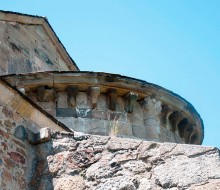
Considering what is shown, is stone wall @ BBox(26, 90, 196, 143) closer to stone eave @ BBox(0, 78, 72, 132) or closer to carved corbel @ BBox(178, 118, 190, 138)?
carved corbel @ BBox(178, 118, 190, 138)

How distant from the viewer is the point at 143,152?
4219 millimetres

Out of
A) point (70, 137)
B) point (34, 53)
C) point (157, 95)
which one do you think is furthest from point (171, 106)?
point (70, 137)

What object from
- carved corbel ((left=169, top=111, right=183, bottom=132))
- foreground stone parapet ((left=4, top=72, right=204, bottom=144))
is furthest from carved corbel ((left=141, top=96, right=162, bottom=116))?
carved corbel ((left=169, top=111, right=183, bottom=132))

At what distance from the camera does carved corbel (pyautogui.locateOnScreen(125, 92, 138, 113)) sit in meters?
8.92

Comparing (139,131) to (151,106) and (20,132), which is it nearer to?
(151,106)

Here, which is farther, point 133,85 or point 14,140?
point 133,85

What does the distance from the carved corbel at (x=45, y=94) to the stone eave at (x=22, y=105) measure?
3826 millimetres

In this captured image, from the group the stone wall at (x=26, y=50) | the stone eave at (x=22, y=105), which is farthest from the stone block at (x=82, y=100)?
the stone eave at (x=22, y=105)

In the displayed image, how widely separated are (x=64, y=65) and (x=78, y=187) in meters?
8.04

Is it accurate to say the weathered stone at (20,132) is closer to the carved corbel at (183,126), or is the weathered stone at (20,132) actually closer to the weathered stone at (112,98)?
the weathered stone at (112,98)

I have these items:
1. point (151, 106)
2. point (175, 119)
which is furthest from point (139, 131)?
point (175, 119)

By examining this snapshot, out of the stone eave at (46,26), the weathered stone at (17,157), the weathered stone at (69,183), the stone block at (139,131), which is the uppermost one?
the stone eave at (46,26)

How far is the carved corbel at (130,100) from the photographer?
29.3ft

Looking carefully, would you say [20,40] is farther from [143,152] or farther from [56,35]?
[143,152]
